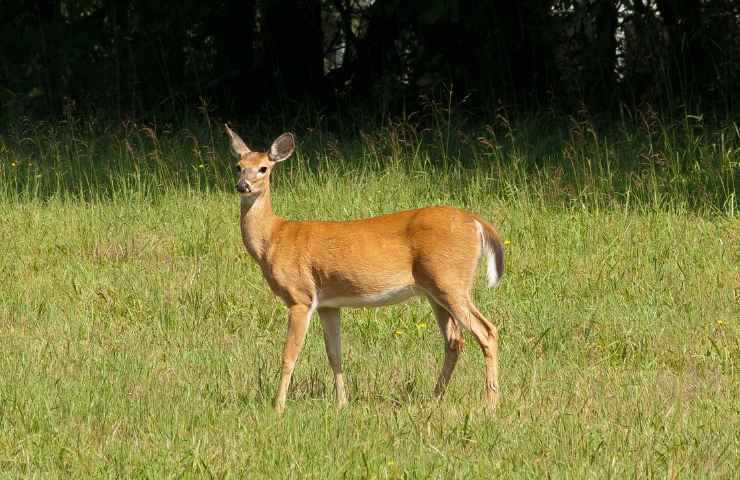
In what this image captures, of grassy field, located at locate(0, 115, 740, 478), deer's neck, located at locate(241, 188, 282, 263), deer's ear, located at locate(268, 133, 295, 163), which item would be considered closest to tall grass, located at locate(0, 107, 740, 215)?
grassy field, located at locate(0, 115, 740, 478)

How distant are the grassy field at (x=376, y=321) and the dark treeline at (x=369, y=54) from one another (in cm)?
124

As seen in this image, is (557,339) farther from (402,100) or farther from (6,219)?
(402,100)

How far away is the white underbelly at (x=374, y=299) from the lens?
5.47m

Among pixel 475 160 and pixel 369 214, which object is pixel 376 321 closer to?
pixel 369 214

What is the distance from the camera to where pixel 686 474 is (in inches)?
171

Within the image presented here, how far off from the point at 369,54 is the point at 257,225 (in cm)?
851

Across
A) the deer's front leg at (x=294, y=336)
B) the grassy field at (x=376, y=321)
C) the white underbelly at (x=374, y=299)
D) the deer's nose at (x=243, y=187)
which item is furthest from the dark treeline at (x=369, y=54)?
the deer's front leg at (x=294, y=336)

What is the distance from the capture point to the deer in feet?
17.9

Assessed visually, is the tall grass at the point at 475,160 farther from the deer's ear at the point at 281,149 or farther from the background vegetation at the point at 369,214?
the deer's ear at the point at 281,149

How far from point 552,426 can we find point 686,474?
662 mm

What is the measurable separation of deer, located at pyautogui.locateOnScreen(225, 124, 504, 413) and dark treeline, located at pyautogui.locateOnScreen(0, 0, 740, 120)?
6283mm

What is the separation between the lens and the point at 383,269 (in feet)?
17.9

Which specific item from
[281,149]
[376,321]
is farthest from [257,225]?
[376,321]

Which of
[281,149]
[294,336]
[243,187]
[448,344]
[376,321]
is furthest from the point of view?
[376,321]
